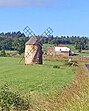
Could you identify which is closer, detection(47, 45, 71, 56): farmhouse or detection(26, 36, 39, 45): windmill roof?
detection(26, 36, 39, 45): windmill roof

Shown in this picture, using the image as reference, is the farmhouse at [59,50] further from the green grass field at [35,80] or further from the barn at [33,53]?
the green grass field at [35,80]

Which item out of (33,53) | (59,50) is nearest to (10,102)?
(33,53)

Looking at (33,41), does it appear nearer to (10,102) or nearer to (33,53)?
(33,53)

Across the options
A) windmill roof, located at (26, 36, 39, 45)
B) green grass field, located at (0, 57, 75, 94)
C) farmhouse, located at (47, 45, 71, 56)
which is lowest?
farmhouse, located at (47, 45, 71, 56)

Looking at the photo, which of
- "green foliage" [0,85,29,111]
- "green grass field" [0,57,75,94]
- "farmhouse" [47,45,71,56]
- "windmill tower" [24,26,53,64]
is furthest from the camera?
"farmhouse" [47,45,71,56]

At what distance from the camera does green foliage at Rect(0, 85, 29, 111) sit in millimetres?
15383

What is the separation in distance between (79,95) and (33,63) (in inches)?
2834

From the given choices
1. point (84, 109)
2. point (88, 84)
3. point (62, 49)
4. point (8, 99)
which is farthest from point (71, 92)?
point (62, 49)

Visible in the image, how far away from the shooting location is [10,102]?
15617mm

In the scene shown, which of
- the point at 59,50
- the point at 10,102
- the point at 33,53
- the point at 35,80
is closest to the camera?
the point at 10,102

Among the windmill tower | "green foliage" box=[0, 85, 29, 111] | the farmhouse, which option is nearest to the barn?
the windmill tower

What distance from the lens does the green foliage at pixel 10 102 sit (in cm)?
1538

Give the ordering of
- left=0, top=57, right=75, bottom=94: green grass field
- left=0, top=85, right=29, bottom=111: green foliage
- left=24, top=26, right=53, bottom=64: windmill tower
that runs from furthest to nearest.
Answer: left=24, top=26, right=53, bottom=64: windmill tower → left=0, top=57, right=75, bottom=94: green grass field → left=0, top=85, right=29, bottom=111: green foliage

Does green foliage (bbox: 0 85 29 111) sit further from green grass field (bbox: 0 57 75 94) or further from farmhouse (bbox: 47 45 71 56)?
farmhouse (bbox: 47 45 71 56)
